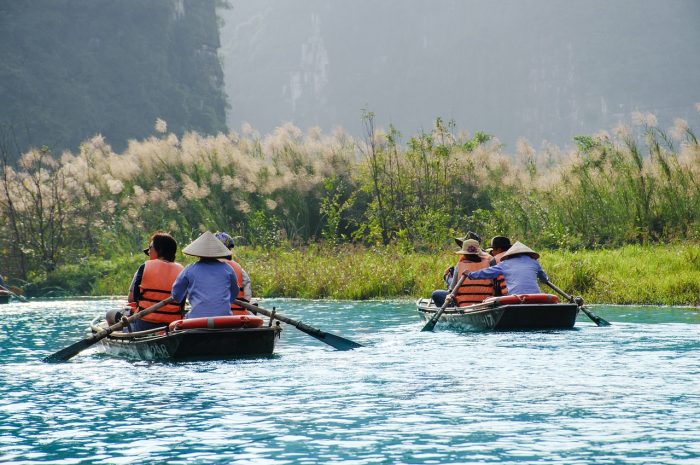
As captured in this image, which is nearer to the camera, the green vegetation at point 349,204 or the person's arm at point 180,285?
the person's arm at point 180,285

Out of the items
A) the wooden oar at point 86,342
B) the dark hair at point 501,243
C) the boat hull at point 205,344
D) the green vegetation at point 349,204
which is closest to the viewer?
the boat hull at point 205,344

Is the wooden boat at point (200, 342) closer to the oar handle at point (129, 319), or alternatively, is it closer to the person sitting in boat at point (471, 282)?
the oar handle at point (129, 319)

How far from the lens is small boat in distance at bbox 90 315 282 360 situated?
12.9 meters

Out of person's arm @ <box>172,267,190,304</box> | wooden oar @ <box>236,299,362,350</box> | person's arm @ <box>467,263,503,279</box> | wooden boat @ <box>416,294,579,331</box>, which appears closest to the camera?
person's arm @ <box>172,267,190,304</box>

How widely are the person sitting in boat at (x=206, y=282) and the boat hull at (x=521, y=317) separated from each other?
392cm

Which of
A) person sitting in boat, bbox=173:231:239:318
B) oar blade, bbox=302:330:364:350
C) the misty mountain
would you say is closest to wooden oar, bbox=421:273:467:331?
oar blade, bbox=302:330:364:350

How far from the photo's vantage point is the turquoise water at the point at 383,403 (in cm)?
836

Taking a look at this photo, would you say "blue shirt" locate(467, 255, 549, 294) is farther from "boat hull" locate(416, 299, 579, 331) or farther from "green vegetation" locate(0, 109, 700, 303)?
"green vegetation" locate(0, 109, 700, 303)

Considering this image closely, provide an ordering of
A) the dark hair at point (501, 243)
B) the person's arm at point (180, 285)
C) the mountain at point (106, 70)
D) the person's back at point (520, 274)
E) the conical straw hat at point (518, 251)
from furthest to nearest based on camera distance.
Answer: the mountain at point (106, 70) → the dark hair at point (501, 243) → the conical straw hat at point (518, 251) → the person's back at point (520, 274) → the person's arm at point (180, 285)

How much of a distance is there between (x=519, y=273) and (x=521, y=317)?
70 centimetres

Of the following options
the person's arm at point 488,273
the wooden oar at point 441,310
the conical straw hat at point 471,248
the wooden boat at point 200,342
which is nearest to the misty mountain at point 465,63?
the conical straw hat at point 471,248

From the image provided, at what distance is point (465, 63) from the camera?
10431 centimetres

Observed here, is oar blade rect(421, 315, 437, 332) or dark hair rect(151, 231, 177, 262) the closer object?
dark hair rect(151, 231, 177, 262)

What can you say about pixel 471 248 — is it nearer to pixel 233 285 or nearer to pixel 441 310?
pixel 441 310
